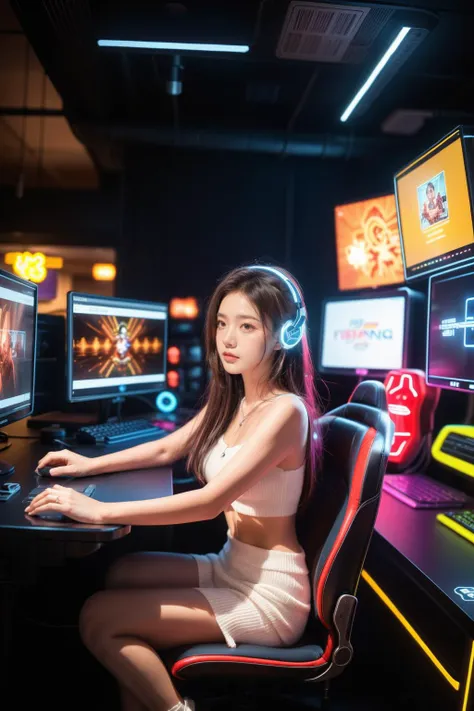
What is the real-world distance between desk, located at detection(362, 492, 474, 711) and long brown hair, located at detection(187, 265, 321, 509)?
0.92 feet

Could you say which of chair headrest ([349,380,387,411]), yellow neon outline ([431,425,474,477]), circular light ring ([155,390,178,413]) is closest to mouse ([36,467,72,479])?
chair headrest ([349,380,387,411])

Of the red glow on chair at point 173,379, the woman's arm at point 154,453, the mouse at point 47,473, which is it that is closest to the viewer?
the mouse at point 47,473

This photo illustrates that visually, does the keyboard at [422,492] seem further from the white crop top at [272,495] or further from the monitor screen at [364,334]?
the monitor screen at [364,334]

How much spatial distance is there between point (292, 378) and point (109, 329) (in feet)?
3.69

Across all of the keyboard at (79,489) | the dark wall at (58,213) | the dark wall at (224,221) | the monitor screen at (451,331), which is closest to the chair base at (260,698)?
the keyboard at (79,489)

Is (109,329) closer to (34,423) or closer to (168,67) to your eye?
(34,423)

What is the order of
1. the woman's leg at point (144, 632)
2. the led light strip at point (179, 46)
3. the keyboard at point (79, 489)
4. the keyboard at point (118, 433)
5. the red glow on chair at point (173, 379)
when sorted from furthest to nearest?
1. the red glow on chair at point (173, 379)
2. the led light strip at point (179, 46)
3. the keyboard at point (118, 433)
4. the keyboard at point (79, 489)
5. the woman's leg at point (144, 632)

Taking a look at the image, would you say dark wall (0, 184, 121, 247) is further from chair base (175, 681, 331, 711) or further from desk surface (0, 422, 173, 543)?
chair base (175, 681, 331, 711)

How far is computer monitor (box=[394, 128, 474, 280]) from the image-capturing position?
2.08 meters

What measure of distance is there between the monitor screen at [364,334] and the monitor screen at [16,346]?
179 centimetres

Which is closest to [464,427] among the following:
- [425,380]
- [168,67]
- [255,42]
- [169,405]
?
[425,380]

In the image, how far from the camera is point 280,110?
14.5 ft

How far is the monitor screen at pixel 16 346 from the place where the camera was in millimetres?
1712

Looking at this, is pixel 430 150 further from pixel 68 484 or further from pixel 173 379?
pixel 173 379
